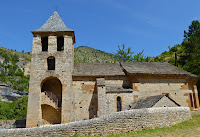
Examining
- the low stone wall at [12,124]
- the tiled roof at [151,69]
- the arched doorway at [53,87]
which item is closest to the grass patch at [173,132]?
the tiled roof at [151,69]

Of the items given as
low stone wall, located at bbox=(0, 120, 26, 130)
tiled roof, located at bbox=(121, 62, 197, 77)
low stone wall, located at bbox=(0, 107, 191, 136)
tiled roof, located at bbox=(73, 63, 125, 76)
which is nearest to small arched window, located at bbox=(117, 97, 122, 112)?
tiled roof, located at bbox=(73, 63, 125, 76)

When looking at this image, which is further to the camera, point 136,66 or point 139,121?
point 136,66

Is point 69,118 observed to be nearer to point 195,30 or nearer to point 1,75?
point 195,30

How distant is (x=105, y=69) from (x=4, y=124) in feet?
42.8

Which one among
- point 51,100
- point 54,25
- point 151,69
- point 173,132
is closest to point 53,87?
point 51,100

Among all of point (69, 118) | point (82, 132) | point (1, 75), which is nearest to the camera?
point (82, 132)

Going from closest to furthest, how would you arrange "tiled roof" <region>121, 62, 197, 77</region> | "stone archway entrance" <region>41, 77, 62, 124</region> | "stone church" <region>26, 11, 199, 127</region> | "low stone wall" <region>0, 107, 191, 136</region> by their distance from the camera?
"low stone wall" <region>0, 107, 191, 136</region>, "stone church" <region>26, 11, 199, 127</region>, "stone archway entrance" <region>41, 77, 62, 124</region>, "tiled roof" <region>121, 62, 197, 77</region>

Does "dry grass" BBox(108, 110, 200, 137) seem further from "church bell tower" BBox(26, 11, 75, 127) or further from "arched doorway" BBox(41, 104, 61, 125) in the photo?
"arched doorway" BBox(41, 104, 61, 125)

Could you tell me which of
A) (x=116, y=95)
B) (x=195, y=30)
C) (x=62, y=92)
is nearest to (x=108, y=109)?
(x=116, y=95)

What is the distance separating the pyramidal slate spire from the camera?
18.7m

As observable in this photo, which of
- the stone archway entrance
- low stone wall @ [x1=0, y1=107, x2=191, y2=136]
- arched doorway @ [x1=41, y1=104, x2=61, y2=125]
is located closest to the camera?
low stone wall @ [x1=0, y1=107, x2=191, y2=136]

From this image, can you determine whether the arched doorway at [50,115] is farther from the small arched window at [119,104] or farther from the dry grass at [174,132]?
the dry grass at [174,132]

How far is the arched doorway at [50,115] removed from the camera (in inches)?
670

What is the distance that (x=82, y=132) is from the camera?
979 centimetres
